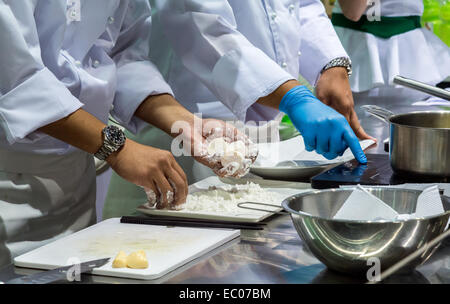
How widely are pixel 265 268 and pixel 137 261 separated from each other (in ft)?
0.66

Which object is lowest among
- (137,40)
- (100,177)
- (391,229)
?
(100,177)

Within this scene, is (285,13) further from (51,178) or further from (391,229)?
(391,229)

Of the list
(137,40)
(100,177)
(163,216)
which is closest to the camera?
(163,216)

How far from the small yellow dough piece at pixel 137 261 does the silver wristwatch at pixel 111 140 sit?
47cm

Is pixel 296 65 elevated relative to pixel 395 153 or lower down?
elevated

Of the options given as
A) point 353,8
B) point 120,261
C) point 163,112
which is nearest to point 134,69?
point 163,112

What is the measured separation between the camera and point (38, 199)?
1.59 meters

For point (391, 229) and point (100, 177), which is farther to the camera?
point (100, 177)

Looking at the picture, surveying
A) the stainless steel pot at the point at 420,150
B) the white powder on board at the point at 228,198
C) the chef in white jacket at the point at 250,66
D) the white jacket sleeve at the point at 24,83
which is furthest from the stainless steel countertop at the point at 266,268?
the chef in white jacket at the point at 250,66

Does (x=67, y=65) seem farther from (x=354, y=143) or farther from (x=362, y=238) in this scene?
(x=362, y=238)

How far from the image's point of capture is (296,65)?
2.19 meters

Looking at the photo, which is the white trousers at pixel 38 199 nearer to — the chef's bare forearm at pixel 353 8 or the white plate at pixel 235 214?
the white plate at pixel 235 214
